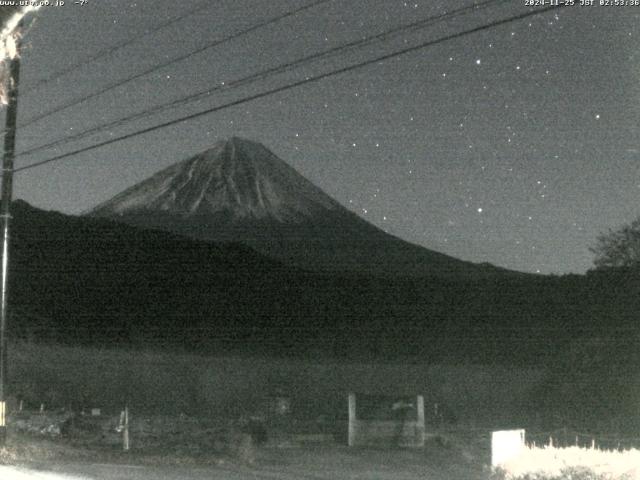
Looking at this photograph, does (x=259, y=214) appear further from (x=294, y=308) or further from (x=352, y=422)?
(x=352, y=422)

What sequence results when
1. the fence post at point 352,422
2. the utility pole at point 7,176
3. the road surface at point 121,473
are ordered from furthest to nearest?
the fence post at point 352,422 < the utility pole at point 7,176 < the road surface at point 121,473

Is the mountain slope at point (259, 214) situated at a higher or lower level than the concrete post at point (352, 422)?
higher

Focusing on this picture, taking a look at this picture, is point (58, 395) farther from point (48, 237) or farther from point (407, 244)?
point (407, 244)

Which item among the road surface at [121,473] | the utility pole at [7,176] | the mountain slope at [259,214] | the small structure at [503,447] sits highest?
the mountain slope at [259,214]

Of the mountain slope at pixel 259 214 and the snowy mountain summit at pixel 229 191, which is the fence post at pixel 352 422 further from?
the snowy mountain summit at pixel 229 191

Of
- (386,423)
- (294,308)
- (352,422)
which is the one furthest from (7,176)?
(294,308)

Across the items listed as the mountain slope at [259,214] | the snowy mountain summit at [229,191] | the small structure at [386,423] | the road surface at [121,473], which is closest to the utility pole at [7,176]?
the road surface at [121,473]
